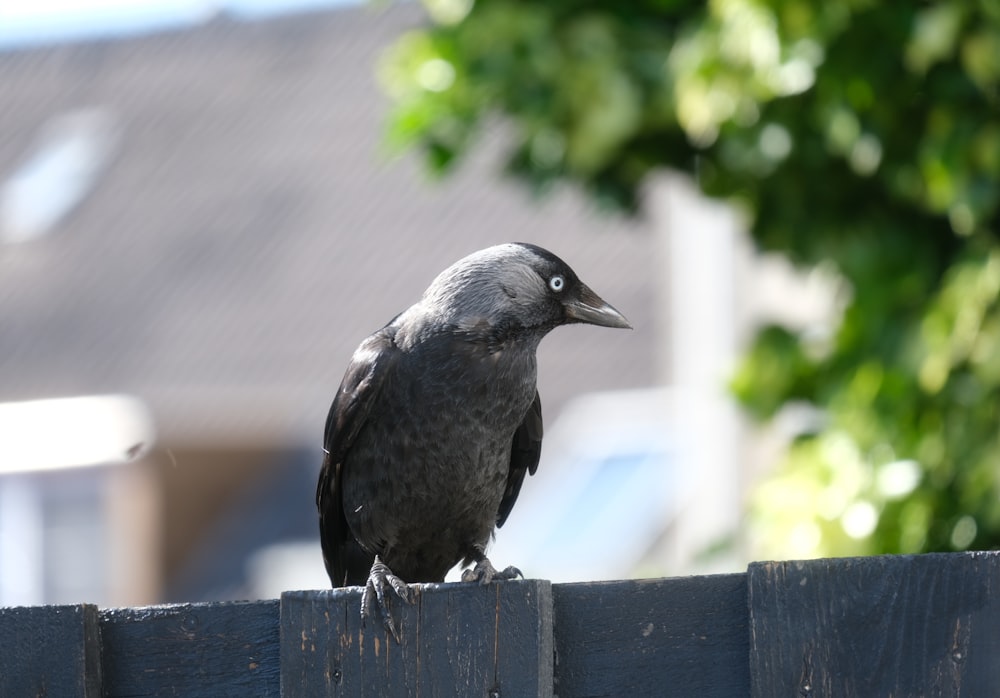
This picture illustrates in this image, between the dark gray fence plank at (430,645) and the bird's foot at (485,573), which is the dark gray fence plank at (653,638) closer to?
the dark gray fence plank at (430,645)

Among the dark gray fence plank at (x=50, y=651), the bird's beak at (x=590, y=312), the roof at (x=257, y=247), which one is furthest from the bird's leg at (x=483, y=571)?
the roof at (x=257, y=247)

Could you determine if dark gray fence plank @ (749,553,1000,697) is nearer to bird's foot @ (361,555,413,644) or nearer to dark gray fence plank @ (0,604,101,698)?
bird's foot @ (361,555,413,644)

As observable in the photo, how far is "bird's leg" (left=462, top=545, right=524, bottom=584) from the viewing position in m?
2.93

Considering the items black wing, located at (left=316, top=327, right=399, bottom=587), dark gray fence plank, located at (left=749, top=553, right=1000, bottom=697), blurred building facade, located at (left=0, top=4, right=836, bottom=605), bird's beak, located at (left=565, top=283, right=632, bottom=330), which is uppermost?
blurred building facade, located at (left=0, top=4, right=836, bottom=605)

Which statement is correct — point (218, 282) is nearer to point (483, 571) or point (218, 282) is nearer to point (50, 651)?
point (483, 571)

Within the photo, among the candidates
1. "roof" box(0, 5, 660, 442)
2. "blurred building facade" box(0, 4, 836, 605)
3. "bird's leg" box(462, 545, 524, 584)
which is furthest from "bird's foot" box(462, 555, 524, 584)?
"roof" box(0, 5, 660, 442)

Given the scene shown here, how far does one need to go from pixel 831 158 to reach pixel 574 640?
2.50 meters

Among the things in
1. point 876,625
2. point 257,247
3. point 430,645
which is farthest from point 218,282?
point 876,625

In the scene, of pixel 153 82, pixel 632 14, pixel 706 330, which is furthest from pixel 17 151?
pixel 632 14

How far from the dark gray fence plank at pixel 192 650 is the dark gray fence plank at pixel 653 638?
0.43m

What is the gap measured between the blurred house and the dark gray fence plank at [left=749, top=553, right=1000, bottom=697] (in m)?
11.7

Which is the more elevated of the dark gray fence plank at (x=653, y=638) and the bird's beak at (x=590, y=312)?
the bird's beak at (x=590, y=312)

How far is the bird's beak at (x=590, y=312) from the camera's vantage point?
3436 mm

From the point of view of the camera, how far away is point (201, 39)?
19672mm
